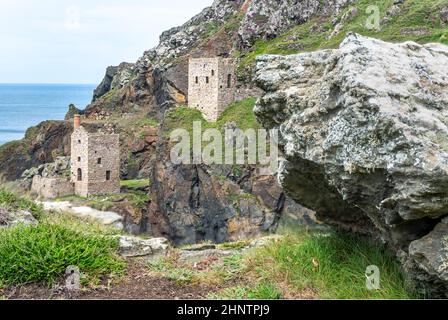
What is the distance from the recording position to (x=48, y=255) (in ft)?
25.9

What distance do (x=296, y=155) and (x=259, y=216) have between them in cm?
3462

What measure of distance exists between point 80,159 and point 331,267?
147ft

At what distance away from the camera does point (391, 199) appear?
6.09m

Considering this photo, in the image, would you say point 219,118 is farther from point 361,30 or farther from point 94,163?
point 361,30

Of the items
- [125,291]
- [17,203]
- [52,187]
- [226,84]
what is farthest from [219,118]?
[125,291]

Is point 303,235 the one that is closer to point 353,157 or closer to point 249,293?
point 249,293

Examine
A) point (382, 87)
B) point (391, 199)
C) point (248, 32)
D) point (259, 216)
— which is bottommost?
point (259, 216)

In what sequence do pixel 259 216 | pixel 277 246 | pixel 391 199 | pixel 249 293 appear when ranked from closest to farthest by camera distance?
pixel 391 199 → pixel 249 293 → pixel 277 246 → pixel 259 216

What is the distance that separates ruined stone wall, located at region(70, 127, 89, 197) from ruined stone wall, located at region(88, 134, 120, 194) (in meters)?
0.31

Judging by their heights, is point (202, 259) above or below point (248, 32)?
below

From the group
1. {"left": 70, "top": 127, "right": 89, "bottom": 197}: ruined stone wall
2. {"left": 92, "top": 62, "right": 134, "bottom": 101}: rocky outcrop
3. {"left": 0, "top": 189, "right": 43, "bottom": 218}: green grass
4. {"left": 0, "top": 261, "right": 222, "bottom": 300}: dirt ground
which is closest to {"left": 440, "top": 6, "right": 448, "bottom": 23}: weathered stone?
{"left": 70, "top": 127, "right": 89, "bottom": 197}: ruined stone wall

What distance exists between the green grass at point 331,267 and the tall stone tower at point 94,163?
42832mm

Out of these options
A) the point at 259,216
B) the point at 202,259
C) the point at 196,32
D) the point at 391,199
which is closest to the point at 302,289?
the point at 391,199

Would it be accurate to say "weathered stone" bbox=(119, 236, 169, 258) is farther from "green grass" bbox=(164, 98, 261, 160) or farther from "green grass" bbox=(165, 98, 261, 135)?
"green grass" bbox=(165, 98, 261, 135)
